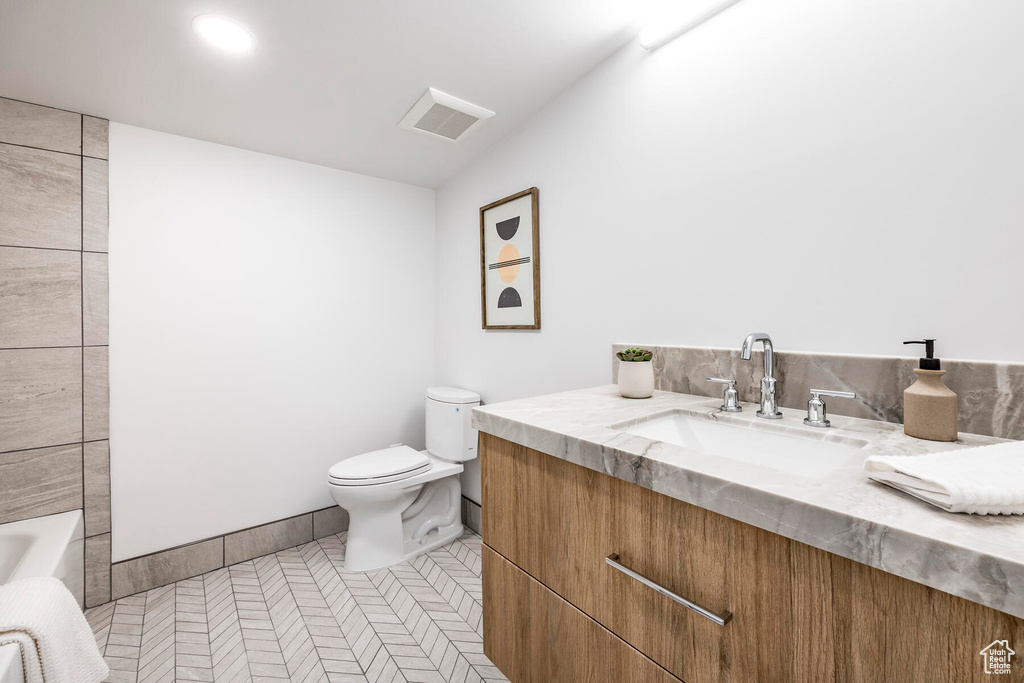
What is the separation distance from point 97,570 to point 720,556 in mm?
2525

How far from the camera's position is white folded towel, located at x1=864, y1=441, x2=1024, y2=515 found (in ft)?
1.56

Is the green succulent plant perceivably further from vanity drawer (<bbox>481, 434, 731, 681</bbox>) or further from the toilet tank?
the toilet tank

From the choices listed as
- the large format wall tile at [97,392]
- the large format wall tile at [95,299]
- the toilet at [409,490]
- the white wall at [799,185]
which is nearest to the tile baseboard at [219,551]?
the toilet at [409,490]

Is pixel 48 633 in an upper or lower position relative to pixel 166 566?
upper

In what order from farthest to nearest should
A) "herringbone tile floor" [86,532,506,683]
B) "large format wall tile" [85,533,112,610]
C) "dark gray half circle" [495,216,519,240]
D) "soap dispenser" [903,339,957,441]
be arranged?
"dark gray half circle" [495,216,519,240] < "large format wall tile" [85,533,112,610] < "herringbone tile floor" [86,532,506,683] < "soap dispenser" [903,339,957,441]

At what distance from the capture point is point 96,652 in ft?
3.58

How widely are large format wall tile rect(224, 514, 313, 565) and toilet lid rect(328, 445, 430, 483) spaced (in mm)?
537

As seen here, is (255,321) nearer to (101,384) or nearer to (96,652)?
(101,384)

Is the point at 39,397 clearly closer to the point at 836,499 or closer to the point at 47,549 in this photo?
the point at 47,549

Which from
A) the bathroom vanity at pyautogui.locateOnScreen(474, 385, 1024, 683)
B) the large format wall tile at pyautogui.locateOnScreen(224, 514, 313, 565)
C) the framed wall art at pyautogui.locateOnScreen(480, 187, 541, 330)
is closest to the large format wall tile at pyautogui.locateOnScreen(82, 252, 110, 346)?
the large format wall tile at pyautogui.locateOnScreen(224, 514, 313, 565)

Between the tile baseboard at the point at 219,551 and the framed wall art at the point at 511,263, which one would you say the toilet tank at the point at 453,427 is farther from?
the tile baseboard at the point at 219,551

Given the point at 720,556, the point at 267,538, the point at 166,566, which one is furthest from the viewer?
the point at 267,538

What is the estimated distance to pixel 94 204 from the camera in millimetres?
1793

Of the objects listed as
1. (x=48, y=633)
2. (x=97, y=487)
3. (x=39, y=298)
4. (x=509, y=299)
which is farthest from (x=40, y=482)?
(x=509, y=299)
